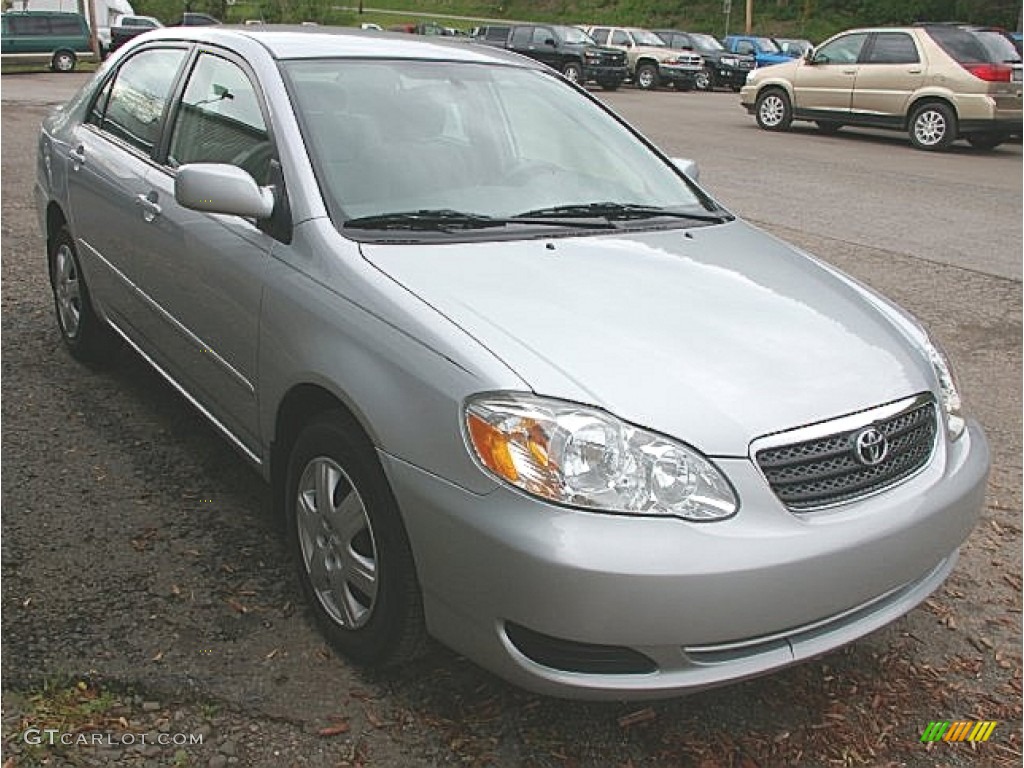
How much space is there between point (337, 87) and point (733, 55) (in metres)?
30.3

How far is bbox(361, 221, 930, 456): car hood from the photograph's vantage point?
248 centimetres

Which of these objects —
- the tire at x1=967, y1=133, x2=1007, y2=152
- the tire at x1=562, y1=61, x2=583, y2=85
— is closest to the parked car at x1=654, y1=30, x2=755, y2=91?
the tire at x1=562, y1=61, x2=583, y2=85

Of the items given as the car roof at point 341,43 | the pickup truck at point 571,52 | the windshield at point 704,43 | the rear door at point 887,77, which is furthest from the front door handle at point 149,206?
the windshield at point 704,43

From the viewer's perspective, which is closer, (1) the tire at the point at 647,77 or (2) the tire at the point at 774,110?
(2) the tire at the point at 774,110

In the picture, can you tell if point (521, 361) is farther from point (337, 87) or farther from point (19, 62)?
point (19, 62)

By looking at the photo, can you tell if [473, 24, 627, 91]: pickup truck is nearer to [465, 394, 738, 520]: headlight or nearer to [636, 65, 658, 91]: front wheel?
[636, 65, 658, 91]: front wheel

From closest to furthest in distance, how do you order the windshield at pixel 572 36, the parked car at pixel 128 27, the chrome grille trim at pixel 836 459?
the chrome grille trim at pixel 836 459, the windshield at pixel 572 36, the parked car at pixel 128 27

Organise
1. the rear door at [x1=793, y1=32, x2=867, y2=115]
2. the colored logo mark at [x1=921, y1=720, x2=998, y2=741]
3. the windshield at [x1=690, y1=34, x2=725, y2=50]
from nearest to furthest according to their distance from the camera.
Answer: the colored logo mark at [x1=921, y1=720, x2=998, y2=741] → the rear door at [x1=793, y1=32, x2=867, y2=115] → the windshield at [x1=690, y1=34, x2=725, y2=50]

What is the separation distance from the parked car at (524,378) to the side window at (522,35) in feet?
81.1

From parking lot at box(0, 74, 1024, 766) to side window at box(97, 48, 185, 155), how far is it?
3.80 ft

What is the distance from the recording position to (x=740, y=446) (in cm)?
244

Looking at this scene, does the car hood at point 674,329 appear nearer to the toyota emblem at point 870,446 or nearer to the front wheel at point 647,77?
the toyota emblem at point 870,446

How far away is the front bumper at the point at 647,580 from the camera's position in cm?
229

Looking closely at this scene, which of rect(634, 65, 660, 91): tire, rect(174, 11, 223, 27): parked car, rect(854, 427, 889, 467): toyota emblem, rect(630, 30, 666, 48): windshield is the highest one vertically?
rect(174, 11, 223, 27): parked car
